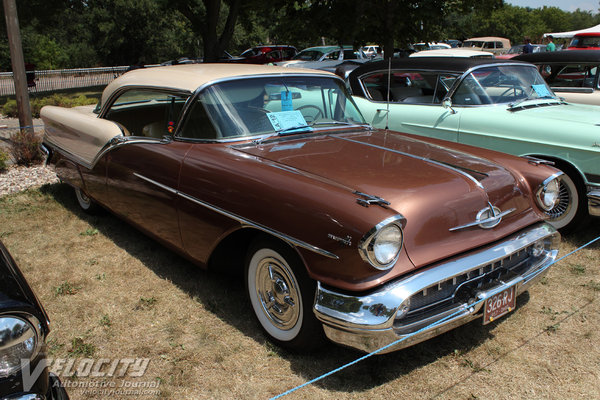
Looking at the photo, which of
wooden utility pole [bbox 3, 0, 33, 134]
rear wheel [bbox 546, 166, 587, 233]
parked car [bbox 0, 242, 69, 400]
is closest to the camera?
parked car [bbox 0, 242, 69, 400]

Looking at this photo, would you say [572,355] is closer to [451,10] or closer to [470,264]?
[470,264]

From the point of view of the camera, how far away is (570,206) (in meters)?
4.51

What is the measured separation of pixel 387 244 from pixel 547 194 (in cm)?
146

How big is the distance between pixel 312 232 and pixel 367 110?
3610 mm

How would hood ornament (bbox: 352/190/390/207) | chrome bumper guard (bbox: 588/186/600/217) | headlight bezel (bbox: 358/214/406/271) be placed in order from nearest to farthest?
headlight bezel (bbox: 358/214/406/271)
hood ornament (bbox: 352/190/390/207)
chrome bumper guard (bbox: 588/186/600/217)

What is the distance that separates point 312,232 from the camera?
2.48 metres

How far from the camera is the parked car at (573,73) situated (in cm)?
646

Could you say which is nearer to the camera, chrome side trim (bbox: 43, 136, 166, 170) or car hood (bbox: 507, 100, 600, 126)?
chrome side trim (bbox: 43, 136, 166, 170)

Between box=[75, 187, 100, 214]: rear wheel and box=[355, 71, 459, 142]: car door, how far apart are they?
304 centimetres

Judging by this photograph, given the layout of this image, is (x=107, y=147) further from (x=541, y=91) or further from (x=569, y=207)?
(x=541, y=91)

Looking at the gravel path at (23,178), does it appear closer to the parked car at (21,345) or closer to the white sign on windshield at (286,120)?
the white sign on windshield at (286,120)

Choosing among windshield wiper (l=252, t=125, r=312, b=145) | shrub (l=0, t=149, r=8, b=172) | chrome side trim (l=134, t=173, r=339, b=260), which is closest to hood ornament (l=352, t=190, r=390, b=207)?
chrome side trim (l=134, t=173, r=339, b=260)

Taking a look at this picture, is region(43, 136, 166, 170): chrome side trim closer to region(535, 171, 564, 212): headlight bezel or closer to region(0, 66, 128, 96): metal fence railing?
region(535, 171, 564, 212): headlight bezel

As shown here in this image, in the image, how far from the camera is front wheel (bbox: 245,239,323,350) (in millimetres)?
2633
